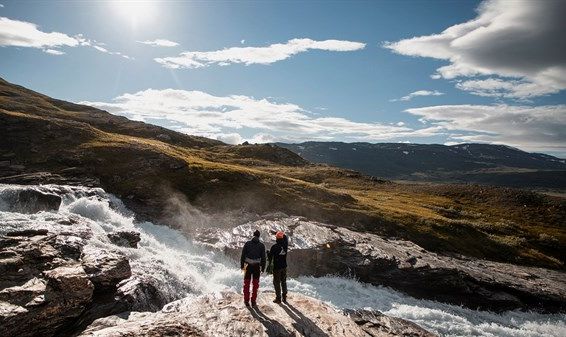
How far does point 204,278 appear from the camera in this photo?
1451 inches

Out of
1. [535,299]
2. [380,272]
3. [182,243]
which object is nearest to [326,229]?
[380,272]

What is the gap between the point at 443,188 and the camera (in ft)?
437

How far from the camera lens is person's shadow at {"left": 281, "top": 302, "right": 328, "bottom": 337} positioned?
21098mm

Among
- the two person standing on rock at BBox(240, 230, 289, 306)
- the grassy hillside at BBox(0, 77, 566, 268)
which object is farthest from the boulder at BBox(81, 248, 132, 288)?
the grassy hillside at BBox(0, 77, 566, 268)

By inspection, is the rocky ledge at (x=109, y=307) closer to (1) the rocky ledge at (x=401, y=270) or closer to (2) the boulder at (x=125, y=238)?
(2) the boulder at (x=125, y=238)

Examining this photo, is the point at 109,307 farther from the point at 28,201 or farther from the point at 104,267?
the point at 28,201

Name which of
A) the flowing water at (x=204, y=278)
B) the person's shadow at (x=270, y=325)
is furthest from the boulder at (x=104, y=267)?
the person's shadow at (x=270, y=325)

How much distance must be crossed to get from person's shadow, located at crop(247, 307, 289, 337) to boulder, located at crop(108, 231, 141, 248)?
19.0 metres

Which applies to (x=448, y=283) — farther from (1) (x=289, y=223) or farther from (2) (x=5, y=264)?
(2) (x=5, y=264)

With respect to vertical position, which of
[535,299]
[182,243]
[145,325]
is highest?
[145,325]

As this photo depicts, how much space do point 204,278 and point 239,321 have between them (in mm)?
17027

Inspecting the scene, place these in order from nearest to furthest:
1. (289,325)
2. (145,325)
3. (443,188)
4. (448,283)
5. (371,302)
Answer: (145,325), (289,325), (371,302), (448,283), (443,188)

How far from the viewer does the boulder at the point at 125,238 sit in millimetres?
35969

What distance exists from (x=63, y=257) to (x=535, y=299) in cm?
4863
